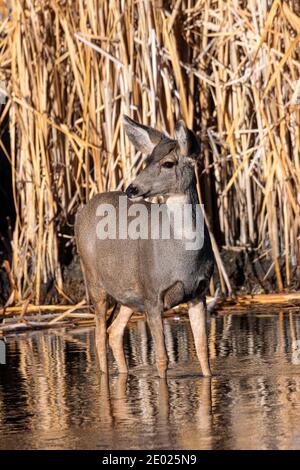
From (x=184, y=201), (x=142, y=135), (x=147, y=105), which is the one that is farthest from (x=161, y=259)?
(x=147, y=105)

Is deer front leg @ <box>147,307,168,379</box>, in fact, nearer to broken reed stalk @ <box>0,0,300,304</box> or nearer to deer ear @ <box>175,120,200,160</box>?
deer ear @ <box>175,120,200,160</box>

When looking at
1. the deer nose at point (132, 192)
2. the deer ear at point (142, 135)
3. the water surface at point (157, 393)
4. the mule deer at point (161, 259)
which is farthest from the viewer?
the deer ear at point (142, 135)

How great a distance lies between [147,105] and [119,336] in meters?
2.69

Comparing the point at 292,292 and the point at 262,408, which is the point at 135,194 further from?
the point at 292,292

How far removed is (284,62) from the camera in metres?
9.48

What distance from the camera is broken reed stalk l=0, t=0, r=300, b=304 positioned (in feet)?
32.1

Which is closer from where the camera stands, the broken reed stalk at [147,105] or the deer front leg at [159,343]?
the deer front leg at [159,343]

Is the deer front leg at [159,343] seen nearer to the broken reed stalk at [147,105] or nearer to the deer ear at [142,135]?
the deer ear at [142,135]

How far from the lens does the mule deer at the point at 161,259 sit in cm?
698

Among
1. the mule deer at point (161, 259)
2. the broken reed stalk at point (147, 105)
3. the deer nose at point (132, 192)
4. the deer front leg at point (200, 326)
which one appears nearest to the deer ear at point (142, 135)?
the mule deer at point (161, 259)

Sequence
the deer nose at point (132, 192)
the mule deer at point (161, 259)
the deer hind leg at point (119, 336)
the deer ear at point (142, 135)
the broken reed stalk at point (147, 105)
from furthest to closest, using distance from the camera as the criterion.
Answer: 1. the broken reed stalk at point (147, 105)
2. the deer hind leg at point (119, 336)
3. the deer ear at point (142, 135)
4. the mule deer at point (161, 259)
5. the deer nose at point (132, 192)

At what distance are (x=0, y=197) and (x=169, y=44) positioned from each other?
8.54ft

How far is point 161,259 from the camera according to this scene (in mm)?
7086

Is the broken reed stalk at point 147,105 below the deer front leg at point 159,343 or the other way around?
the other way around
